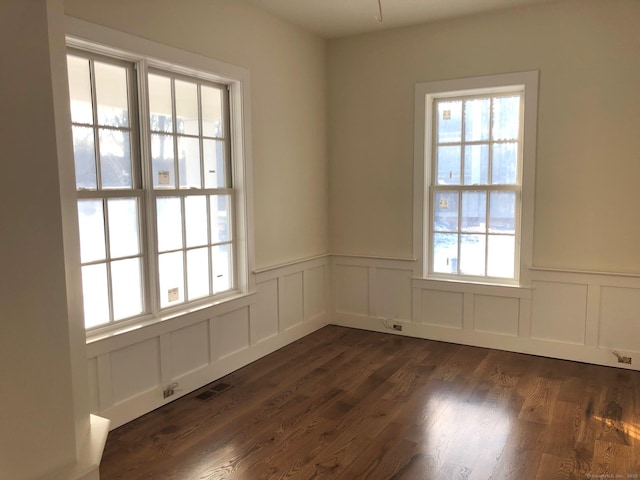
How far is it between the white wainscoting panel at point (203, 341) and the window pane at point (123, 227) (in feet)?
1.61

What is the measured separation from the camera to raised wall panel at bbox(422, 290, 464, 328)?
4449 mm

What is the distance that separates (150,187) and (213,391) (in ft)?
4.89

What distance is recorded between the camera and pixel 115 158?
2936mm

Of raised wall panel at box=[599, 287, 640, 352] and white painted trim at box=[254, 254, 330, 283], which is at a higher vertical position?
white painted trim at box=[254, 254, 330, 283]

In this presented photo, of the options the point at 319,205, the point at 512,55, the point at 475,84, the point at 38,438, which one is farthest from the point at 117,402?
the point at 512,55

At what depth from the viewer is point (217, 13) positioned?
3518 mm

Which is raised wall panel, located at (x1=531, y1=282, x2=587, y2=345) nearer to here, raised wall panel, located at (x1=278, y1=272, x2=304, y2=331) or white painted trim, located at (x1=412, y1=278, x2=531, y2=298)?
white painted trim, located at (x1=412, y1=278, x2=531, y2=298)

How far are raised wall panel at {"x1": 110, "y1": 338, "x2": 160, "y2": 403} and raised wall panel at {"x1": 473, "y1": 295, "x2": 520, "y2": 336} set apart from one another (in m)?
2.73

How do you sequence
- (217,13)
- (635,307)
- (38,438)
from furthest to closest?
(635,307), (217,13), (38,438)

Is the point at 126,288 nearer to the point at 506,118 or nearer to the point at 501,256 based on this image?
the point at 501,256

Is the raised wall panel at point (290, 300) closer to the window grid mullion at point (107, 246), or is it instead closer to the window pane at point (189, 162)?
the window pane at point (189, 162)

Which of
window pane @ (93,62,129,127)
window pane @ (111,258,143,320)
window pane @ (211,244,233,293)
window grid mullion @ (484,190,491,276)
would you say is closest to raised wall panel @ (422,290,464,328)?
window grid mullion @ (484,190,491,276)

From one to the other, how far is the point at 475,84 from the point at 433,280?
1762mm

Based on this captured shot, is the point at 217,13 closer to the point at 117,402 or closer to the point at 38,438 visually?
the point at 117,402
